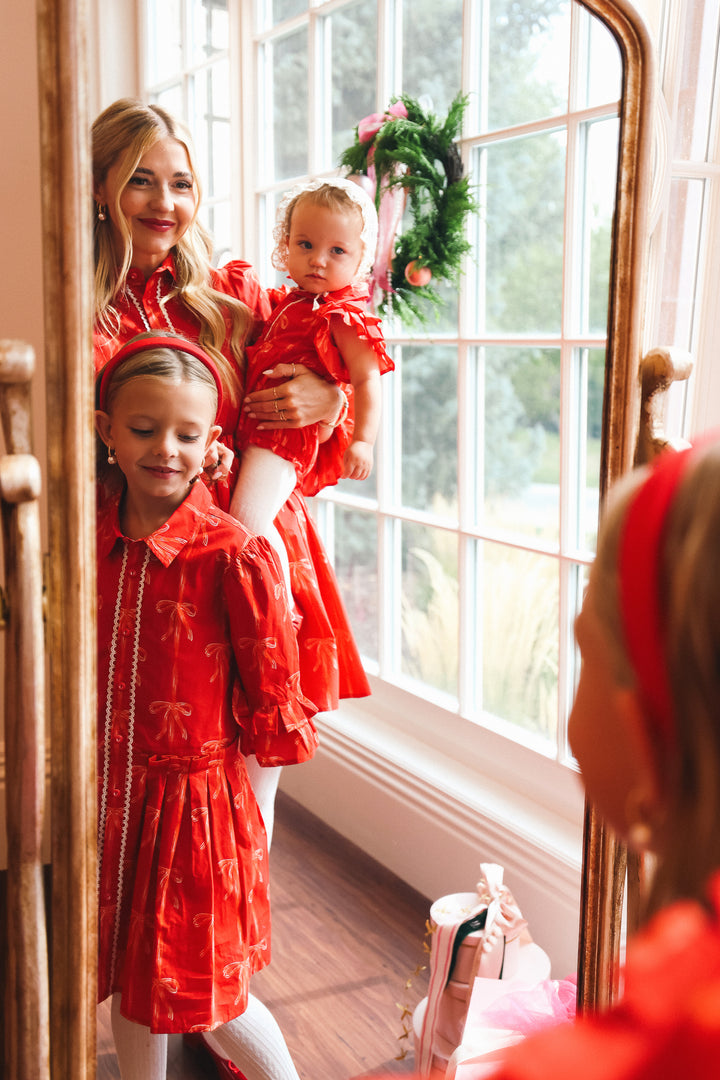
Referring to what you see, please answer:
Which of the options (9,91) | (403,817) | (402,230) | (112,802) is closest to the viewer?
(9,91)

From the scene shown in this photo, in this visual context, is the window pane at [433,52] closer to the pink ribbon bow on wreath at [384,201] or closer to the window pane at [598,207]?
the pink ribbon bow on wreath at [384,201]

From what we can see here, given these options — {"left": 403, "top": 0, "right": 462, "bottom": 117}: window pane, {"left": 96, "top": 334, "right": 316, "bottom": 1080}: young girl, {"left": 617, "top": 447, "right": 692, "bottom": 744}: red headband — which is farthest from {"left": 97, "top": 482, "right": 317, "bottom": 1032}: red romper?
{"left": 403, "top": 0, "right": 462, "bottom": 117}: window pane

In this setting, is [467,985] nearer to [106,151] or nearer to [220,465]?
[220,465]

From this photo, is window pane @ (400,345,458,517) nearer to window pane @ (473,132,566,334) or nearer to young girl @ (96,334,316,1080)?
window pane @ (473,132,566,334)

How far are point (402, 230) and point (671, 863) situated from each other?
3.02 feet

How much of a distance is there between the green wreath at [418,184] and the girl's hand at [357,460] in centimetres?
28

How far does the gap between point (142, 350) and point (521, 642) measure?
76 cm

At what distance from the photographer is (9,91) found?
86cm

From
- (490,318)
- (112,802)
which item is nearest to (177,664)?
(112,802)

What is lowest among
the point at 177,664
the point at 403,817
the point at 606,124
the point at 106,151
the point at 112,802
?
the point at 403,817

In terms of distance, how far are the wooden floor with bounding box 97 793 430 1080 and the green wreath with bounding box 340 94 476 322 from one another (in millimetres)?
702

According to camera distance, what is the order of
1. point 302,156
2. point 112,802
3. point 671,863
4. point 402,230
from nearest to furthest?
point 671,863 → point 112,802 → point 302,156 → point 402,230

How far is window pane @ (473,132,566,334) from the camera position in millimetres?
1309

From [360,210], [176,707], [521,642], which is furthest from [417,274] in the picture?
[176,707]
